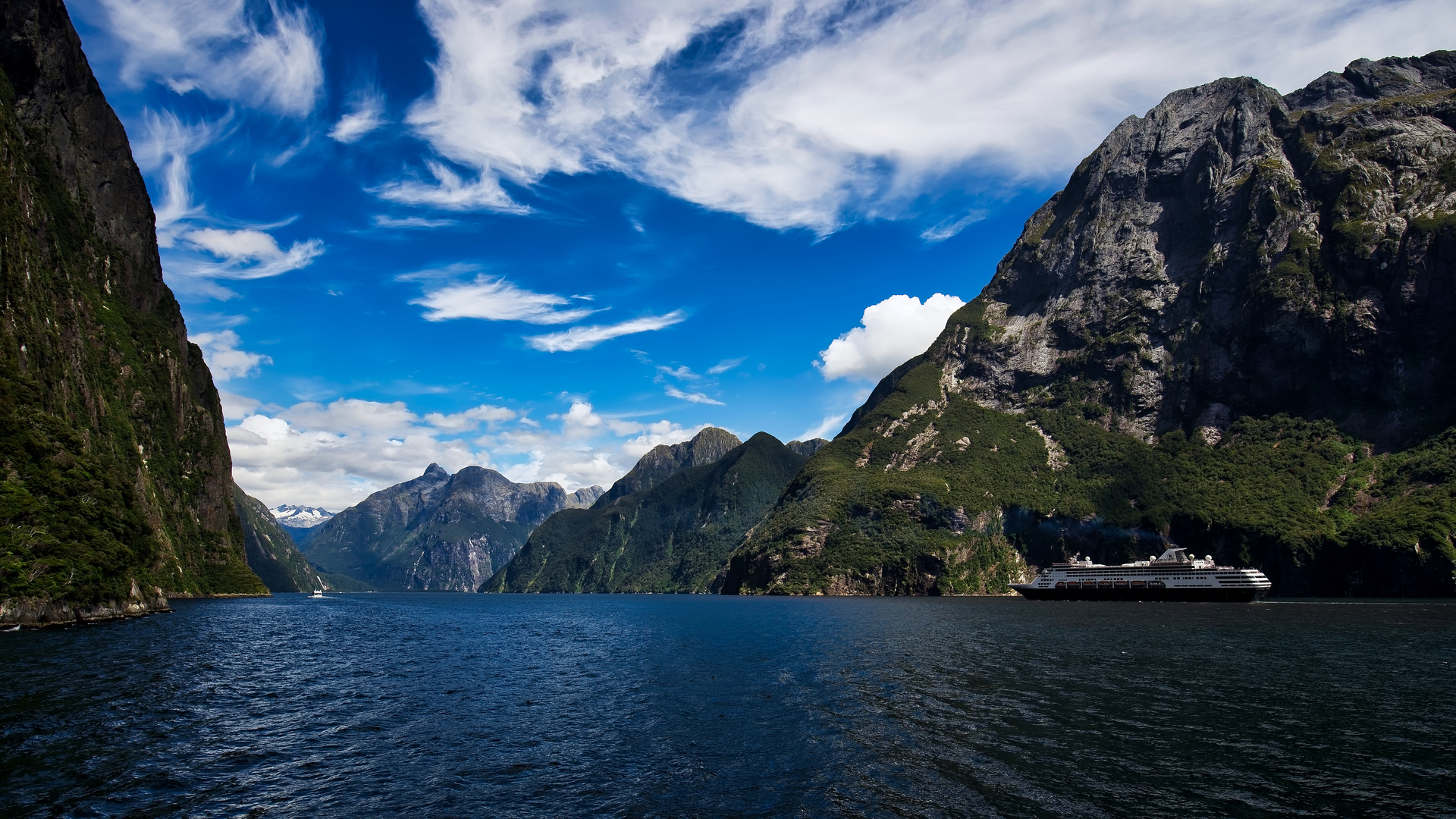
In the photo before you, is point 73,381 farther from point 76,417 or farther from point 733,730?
point 733,730

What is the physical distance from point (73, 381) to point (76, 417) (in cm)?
1129

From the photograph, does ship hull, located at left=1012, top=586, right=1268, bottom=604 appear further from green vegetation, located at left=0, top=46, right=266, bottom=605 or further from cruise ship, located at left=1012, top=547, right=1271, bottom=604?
green vegetation, located at left=0, top=46, right=266, bottom=605

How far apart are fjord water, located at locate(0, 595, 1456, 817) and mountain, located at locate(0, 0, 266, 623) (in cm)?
1330

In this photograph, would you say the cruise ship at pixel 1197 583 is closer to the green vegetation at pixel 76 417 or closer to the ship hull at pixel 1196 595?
the ship hull at pixel 1196 595

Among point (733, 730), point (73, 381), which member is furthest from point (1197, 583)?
point (73, 381)

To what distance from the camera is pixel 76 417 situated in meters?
120

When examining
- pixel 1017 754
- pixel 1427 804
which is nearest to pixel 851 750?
pixel 1017 754

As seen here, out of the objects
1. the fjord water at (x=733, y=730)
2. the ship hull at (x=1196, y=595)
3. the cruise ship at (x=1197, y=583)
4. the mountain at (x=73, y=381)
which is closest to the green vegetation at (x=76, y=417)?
the mountain at (x=73, y=381)

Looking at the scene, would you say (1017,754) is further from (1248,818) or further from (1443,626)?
(1443,626)

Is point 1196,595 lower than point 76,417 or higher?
lower

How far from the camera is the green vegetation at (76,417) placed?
3118 inches

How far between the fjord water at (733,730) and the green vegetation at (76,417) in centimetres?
1403

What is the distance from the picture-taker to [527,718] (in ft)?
134

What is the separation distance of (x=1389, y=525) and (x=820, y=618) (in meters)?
166
